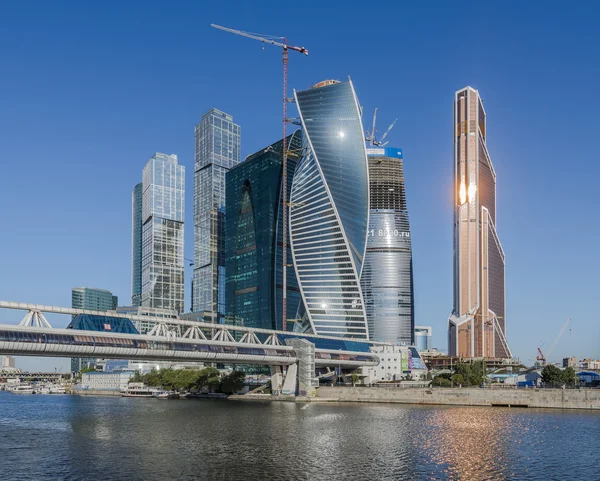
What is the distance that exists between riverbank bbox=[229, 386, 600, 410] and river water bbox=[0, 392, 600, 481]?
10.6m

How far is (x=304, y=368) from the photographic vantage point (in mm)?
162875

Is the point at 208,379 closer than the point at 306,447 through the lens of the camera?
No

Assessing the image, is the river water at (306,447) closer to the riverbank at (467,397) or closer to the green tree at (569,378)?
the riverbank at (467,397)

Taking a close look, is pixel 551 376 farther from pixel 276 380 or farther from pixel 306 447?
pixel 306 447

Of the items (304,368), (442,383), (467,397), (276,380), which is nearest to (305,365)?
(304,368)

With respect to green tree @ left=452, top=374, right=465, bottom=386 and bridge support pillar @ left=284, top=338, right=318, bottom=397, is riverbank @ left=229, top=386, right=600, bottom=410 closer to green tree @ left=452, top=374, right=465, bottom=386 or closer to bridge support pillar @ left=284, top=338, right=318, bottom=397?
bridge support pillar @ left=284, top=338, right=318, bottom=397

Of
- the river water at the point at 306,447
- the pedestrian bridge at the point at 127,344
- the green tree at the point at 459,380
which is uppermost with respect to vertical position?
the pedestrian bridge at the point at 127,344

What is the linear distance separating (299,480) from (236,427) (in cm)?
3893

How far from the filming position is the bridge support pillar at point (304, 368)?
6348 inches

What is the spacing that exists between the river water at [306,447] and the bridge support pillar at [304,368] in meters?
48.2

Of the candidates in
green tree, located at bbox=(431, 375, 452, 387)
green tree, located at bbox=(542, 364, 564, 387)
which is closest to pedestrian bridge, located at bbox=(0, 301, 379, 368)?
green tree, located at bbox=(431, 375, 452, 387)

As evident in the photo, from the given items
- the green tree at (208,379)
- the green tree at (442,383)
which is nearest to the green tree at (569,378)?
the green tree at (442,383)

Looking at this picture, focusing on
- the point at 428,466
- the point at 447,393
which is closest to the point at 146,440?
the point at 428,466

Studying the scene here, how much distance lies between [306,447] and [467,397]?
70786mm
